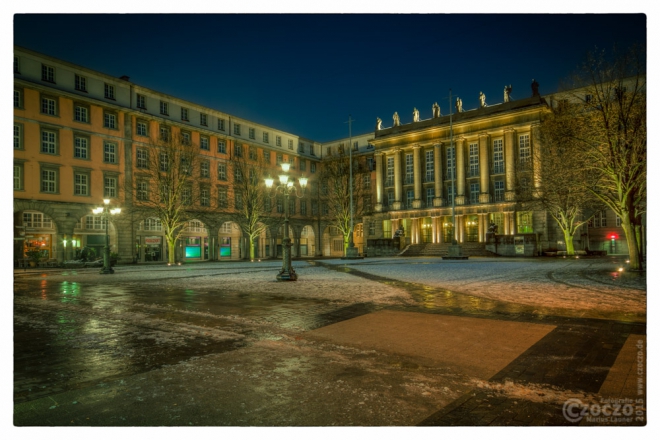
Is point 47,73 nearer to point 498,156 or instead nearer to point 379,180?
point 379,180

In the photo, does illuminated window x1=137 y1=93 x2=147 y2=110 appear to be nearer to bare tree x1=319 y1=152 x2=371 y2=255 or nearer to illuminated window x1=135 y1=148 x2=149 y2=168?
illuminated window x1=135 y1=148 x2=149 y2=168

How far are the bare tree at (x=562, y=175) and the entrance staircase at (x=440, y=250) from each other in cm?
707

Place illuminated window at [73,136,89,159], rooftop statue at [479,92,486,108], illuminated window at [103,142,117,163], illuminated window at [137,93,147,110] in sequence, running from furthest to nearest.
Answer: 1. rooftop statue at [479,92,486,108]
2. illuminated window at [137,93,147,110]
3. illuminated window at [103,142,117,163]
4. illuminated window at [73,136,89,159]

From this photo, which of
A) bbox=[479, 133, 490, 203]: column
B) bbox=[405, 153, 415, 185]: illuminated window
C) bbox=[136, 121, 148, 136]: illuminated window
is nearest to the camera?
bbox=[136, 121, 148, 136]: illuminated window

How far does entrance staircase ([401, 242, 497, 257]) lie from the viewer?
4550cm

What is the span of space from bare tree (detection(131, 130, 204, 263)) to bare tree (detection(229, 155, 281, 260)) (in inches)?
204

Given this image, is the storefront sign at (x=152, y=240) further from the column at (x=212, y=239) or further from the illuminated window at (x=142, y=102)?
the illuminated window at (x=142, y=102)

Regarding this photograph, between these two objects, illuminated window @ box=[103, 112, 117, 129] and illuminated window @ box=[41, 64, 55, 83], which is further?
illuminated window @ box=[103, 112, 117, 129]

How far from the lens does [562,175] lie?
71.7 feet

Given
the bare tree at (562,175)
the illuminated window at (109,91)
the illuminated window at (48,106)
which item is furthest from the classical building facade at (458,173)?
the illuminated window at (48,106)

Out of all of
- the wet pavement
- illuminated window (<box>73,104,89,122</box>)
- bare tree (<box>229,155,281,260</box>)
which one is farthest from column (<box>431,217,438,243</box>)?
the wet pavement

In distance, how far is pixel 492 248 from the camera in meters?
43.6

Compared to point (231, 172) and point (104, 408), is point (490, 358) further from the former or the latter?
point (231, 172)

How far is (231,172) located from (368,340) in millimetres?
48408
